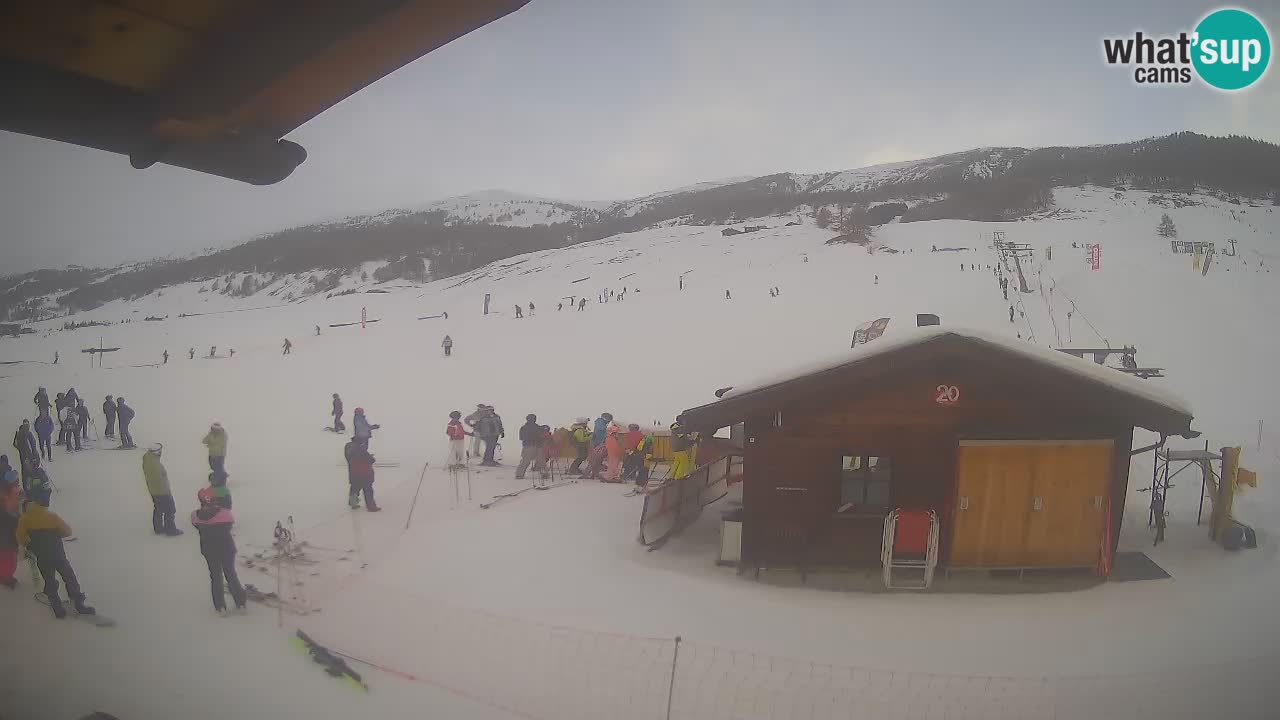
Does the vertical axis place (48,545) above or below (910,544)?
above

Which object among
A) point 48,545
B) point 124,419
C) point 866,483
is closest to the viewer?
point 48,545

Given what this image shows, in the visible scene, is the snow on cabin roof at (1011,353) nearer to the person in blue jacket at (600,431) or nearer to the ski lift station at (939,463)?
the ski lift station at (939,463)

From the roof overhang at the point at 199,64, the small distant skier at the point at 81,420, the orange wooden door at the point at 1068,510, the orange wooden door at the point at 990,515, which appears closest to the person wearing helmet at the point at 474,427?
the small distant skier at the point at 81,420

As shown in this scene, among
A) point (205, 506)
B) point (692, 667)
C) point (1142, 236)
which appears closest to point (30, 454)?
point (205, 506)

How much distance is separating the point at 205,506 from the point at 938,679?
6.66 metres

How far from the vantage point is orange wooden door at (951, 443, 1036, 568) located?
7.29 meters

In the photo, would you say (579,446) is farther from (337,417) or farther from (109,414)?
(109,414)

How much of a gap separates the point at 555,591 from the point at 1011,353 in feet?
18.1

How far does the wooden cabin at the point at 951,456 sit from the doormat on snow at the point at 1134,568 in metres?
0.31

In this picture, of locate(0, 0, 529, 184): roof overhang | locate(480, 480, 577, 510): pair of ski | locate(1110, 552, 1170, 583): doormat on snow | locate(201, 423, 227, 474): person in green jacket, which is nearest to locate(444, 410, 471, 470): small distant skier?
locate(480, 480, 577, 510): pair of ski

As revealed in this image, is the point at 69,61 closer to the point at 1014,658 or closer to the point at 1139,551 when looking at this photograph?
the point at 1014,658

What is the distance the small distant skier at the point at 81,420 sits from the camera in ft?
33.0

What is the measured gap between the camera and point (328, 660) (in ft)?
17.0

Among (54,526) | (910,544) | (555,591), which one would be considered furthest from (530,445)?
(54,526)
